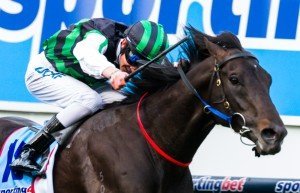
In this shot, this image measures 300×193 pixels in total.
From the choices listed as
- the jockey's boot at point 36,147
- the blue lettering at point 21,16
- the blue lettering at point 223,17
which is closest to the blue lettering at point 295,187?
the blue lettering at point 223,17

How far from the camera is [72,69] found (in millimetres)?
5207

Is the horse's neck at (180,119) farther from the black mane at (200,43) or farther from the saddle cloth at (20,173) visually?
the saddle cloth at (20,173)

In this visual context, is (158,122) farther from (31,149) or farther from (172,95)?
(31,149)

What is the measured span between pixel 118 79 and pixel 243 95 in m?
0.73

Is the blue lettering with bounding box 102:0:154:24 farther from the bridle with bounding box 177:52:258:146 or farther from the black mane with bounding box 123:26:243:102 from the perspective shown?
the bridle with bounding box 177:52:258:146

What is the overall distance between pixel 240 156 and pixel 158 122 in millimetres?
2660

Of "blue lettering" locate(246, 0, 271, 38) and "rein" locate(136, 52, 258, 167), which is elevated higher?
"rein" locate(136, 52, 258, 167)

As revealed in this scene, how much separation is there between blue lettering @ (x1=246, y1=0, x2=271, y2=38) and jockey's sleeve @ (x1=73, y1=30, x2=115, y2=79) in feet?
8.22

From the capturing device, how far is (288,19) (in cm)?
726

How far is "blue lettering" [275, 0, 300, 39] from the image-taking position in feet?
23.8

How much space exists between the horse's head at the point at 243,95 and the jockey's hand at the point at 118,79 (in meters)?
0.47

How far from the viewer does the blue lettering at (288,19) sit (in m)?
7.24

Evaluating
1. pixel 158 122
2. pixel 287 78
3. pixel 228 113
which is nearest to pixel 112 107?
pixel 158 122

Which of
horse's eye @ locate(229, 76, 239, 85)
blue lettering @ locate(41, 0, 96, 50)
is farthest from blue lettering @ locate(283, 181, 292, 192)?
horse's eye @ locate(229, 76, 239, 85)
